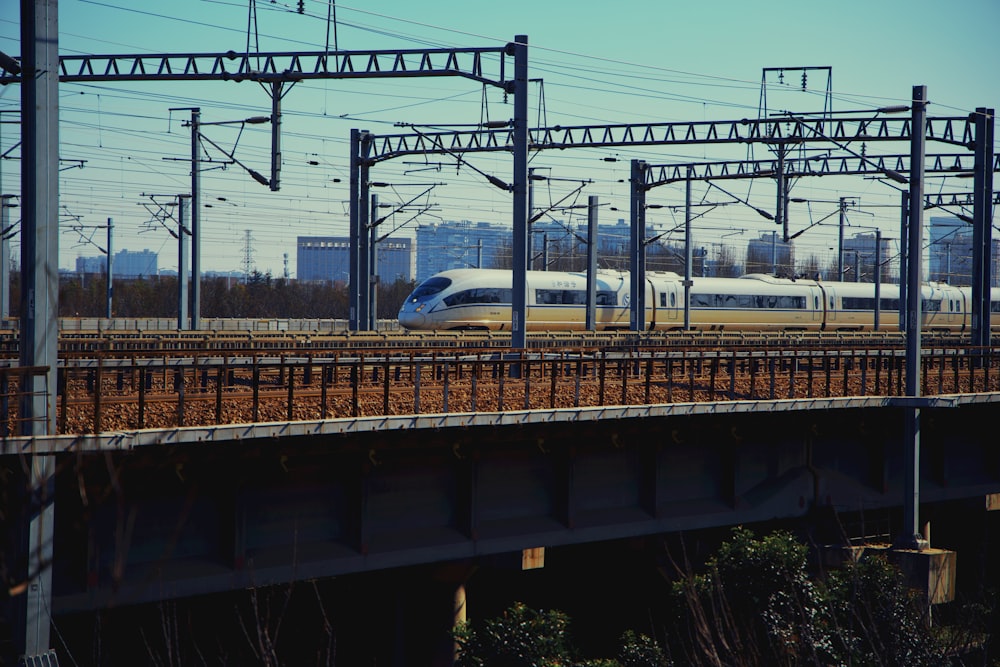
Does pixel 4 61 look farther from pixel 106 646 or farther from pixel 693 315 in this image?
pixel 693 315

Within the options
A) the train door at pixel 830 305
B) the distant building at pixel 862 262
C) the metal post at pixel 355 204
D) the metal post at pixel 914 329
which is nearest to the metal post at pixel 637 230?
the metal post at pixel 355 204

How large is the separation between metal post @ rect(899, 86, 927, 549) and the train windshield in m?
30.2

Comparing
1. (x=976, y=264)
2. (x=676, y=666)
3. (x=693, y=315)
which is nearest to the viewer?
(x=676, y=666)

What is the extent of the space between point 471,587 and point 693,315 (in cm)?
3548

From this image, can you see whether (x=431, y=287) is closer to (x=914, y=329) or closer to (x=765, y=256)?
(x=914, y=329)

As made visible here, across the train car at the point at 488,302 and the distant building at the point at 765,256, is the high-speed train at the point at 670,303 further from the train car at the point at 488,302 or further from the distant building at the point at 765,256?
the distant building at the point at 765,256

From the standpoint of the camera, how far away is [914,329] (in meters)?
18.9

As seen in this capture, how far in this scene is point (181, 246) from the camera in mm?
39938

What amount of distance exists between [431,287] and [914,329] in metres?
31.1

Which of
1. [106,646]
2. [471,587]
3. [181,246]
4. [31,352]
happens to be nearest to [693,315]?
[181,246]

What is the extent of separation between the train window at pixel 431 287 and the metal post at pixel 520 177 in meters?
26.1

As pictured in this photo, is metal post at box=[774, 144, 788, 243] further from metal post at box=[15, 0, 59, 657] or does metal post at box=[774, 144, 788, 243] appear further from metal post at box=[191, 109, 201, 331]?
metal post at box=[15, 0, 59, 657]

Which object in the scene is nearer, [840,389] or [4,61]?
[4,61]

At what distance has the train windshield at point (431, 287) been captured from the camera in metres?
47.7
